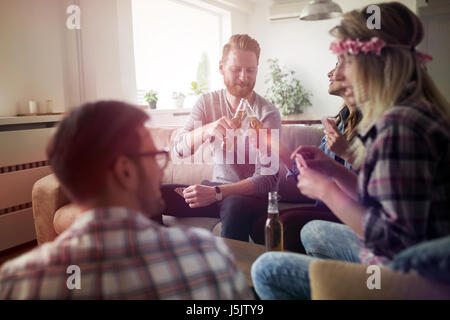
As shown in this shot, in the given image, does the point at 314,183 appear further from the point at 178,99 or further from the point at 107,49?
the point at 178,99

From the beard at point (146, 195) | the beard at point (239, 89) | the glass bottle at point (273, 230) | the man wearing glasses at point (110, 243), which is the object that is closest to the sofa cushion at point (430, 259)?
the man wearing glasses at point (110, 243)

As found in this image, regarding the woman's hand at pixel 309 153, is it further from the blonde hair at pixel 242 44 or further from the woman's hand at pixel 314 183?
the blonde hair at pixel 242 44

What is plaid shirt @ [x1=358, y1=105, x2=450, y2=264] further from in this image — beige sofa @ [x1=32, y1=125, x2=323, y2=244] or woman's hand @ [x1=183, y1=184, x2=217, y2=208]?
beige sofa @ [x1=32, y1=125, x2=323, y2=244]

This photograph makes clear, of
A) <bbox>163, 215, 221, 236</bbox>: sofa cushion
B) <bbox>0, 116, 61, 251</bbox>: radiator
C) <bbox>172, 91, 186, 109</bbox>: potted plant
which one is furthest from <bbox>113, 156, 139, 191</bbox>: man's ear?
<bbox>172, 91, 186, 109</bbox>: potted plant

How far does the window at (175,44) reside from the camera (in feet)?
15.7

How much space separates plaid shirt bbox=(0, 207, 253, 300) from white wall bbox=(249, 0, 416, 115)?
5.77 metres

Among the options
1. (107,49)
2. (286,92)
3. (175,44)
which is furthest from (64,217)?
(286,92)

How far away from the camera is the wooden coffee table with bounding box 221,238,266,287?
1.28m

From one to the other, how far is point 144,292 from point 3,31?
9.68ft

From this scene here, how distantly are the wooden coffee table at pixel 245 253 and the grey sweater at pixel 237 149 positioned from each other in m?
0.42

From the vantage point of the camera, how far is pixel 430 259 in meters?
0.66

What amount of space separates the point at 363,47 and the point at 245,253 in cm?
87
